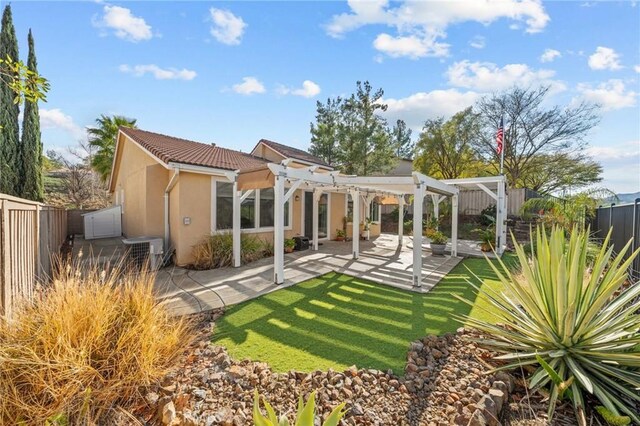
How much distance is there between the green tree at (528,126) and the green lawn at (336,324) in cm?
2076

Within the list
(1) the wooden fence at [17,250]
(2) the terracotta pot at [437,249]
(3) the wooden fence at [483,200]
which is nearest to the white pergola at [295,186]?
(2) the terracotta pot at [437,249]

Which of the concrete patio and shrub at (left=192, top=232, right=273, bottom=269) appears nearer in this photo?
the concrete patio

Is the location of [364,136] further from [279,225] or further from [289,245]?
[279,225]

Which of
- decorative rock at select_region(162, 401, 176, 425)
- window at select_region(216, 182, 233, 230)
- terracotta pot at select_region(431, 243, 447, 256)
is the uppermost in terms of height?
window at select_region(216, 182, 233, 230)

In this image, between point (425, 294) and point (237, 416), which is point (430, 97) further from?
point (237, 416)

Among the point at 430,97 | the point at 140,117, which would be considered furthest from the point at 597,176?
the point at 140,117

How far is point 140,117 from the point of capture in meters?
20.1

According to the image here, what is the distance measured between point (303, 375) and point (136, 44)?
10.8 m

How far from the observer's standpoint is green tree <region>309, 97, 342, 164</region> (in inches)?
912

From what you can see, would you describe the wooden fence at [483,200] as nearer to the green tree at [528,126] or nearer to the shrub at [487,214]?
the shrub at [487,214]

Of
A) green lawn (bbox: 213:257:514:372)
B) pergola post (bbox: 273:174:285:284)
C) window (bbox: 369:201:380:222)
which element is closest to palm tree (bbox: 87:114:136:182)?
pergola post (bbox: 273:174:285:284)

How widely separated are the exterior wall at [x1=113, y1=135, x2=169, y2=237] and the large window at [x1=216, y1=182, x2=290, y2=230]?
256 cm

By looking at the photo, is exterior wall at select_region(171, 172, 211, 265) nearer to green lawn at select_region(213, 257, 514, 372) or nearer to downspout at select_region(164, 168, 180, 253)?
downspout at select_region(164, 168, 180, 253)

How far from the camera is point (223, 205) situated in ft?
35.2
